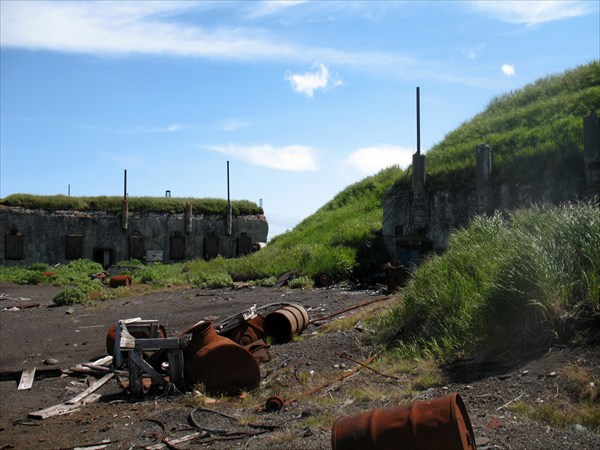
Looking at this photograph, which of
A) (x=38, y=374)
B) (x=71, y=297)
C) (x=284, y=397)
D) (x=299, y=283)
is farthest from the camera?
(x=299, y=283)

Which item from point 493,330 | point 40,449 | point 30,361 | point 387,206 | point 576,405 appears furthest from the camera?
point 387,206

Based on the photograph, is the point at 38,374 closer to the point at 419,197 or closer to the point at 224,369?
the point at 224,369

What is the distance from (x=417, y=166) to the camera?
Answer: 20094 mm

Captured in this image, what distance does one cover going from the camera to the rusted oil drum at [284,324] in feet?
38.6

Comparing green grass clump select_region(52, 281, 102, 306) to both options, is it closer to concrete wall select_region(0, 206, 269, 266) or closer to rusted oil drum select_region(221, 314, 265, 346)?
rusted oil drum select_region(221, 314, 265, 346)

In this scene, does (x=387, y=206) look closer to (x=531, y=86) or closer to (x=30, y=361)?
(x=531, y=86)

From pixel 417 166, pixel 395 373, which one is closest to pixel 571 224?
pixel 395 373

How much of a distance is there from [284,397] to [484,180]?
11.1 meters

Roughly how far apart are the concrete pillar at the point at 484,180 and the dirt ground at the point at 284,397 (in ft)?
22.2

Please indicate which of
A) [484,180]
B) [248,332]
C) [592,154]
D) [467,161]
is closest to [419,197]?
[467,161]

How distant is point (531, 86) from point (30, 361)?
2167 cm

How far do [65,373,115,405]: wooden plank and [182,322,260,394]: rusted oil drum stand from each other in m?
1.47

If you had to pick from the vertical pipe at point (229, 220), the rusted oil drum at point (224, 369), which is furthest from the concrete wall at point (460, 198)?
the vertical pipe at point (229, 220)

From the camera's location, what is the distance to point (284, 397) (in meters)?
8.09
